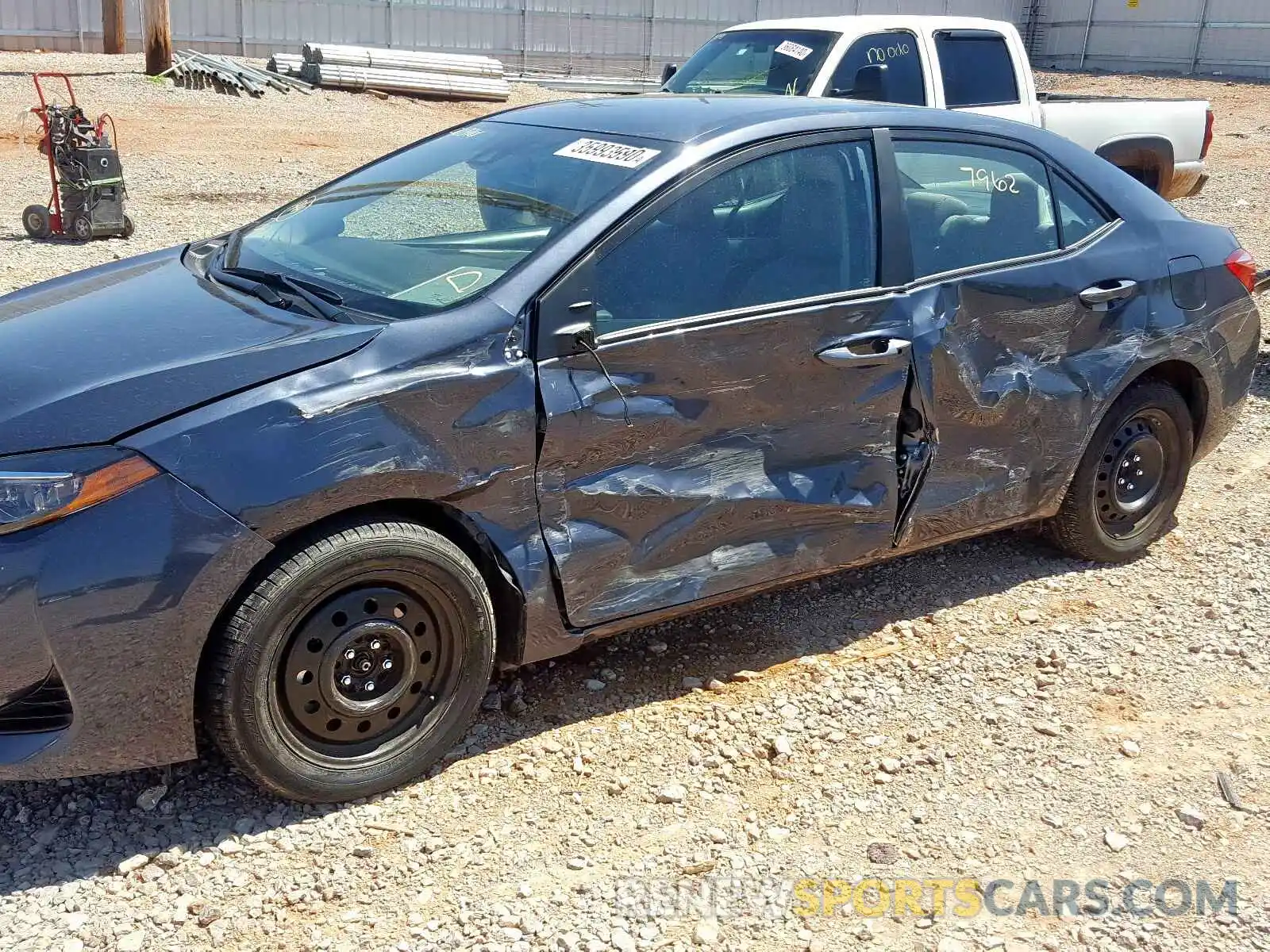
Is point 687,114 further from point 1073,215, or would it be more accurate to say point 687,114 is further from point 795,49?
point 795,49

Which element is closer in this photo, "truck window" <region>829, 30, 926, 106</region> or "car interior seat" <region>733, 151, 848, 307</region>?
"car interior seat" <region>733, 151, 848, 307</region>

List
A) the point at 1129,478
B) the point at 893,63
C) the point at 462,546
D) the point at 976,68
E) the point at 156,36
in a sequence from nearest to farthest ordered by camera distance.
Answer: the point at 462,546 < the point at 1129,478 < the point at 893,63 < the point at 976,68 < the point at 156,36

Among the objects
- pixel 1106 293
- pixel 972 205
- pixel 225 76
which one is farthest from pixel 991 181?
pixel 225 76

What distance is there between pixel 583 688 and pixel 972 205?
81.6 inches

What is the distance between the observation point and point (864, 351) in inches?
146

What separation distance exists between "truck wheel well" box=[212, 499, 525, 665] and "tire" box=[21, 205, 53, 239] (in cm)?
816

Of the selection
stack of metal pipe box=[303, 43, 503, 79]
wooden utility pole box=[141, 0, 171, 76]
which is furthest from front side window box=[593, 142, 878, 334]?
stack of metal pipe box=[303, 43, 503, 79]

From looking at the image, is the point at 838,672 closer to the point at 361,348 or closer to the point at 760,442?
the point at 760,442

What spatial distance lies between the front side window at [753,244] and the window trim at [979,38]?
5541mm

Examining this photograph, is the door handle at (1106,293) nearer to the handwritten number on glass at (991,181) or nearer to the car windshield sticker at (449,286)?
the handwritten number on glass at (991,181)

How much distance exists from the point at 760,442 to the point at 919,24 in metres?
6.57

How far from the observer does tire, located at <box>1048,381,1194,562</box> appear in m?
4.54

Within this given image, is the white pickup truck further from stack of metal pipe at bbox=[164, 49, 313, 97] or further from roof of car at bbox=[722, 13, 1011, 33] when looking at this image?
stack of metal pipe at bbox=[164, 49, 313, 97]

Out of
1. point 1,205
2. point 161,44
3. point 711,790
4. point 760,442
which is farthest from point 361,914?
point 161,44
